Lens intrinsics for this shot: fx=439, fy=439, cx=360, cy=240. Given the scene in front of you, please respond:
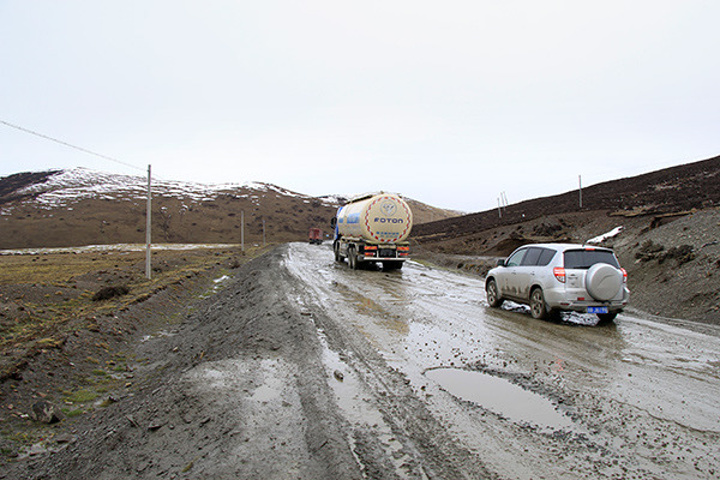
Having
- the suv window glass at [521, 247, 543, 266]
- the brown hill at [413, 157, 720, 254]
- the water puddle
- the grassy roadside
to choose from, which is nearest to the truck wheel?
the grassy roadside

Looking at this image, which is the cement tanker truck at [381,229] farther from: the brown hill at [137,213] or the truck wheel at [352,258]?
the brown hill at [137,213]

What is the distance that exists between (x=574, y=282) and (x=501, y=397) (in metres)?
5.13

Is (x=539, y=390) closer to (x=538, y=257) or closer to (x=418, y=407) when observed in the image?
(x=418, y=407)

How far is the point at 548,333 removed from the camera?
8570mm

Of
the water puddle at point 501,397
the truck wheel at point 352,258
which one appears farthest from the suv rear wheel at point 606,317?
the truck wheel at point 352,258

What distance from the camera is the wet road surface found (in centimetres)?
379

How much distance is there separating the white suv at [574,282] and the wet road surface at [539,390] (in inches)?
15.9

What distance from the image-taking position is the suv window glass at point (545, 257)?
9977mm

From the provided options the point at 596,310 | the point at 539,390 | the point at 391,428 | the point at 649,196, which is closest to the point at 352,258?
the point at 596,310

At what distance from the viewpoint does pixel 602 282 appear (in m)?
9.29

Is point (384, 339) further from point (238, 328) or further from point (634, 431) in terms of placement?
point (634, 431)

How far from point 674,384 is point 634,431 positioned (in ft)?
6.12

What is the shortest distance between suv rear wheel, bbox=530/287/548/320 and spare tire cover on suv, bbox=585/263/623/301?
98cm

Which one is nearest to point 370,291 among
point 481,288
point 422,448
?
point 481,288
